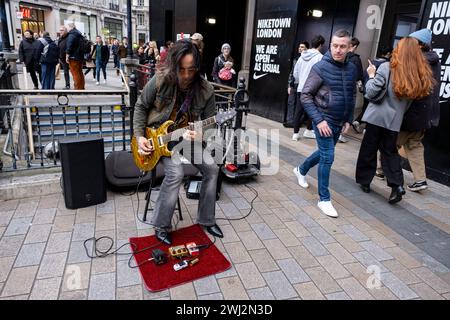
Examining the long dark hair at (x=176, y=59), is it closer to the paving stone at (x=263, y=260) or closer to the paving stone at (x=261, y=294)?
the paving stone at (x=263, y=260)

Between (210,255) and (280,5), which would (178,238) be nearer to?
(210,255)

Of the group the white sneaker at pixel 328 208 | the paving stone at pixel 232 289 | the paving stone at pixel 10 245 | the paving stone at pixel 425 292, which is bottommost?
the paving stone at pixel 10 245

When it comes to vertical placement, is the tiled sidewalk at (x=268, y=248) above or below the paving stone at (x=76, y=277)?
above

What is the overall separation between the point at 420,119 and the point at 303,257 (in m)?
Result: 2.62

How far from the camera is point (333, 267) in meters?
2.97

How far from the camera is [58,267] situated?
2.74 m

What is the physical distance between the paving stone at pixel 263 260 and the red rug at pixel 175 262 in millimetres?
266

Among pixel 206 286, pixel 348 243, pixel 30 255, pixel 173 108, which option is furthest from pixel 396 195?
pixel 30 255

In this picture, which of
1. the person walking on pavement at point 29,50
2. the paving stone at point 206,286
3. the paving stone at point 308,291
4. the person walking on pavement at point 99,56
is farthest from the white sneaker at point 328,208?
the person walking on pavement at point 99,56

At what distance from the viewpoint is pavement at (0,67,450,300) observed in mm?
2594

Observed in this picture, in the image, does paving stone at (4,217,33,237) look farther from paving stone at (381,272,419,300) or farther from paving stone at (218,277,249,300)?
paving stone at (381,272,419,300)

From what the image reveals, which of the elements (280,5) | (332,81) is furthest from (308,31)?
(332,81)

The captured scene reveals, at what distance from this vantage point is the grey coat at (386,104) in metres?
3.97

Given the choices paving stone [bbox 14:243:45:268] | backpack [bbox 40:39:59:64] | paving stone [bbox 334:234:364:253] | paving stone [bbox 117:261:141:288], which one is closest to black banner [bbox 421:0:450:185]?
paving stone [bbox 334:234:364:253]
